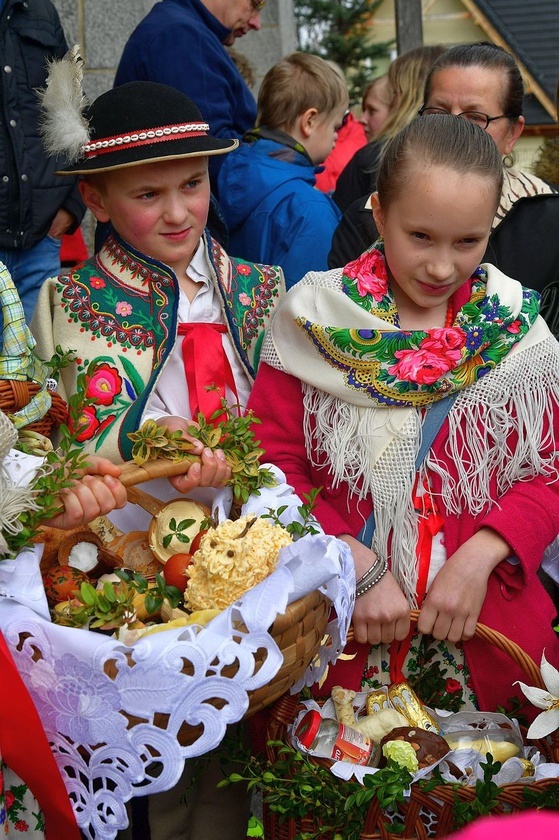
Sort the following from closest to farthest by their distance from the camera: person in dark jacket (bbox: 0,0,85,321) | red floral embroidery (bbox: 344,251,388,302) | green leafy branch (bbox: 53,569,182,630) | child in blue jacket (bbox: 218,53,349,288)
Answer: green leafy branch (bbox: 53,569,182,630)
red floral embroidery (bbox: 344,251,388,302)
child in blue jacket (bbox: 218,53,349,288)
person in dark jacket (bbox: 0,0,85,321)

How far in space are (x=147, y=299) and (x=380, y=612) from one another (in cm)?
104

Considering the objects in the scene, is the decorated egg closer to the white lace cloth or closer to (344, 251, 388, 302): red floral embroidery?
the white lace cloth

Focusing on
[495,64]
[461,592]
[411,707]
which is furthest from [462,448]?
[495,64]

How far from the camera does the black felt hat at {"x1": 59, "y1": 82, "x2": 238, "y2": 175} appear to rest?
2.53m

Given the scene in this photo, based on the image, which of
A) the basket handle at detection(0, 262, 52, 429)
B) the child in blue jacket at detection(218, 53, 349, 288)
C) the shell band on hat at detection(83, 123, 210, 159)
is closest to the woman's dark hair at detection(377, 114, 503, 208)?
the shell band on hat at detection(83, 123, 210, 159)

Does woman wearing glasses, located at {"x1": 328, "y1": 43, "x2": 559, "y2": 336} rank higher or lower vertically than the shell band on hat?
lower

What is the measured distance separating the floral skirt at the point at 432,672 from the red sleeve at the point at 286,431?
13.8 inches

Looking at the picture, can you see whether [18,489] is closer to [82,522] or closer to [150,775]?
[82,522]

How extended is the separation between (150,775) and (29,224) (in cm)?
256

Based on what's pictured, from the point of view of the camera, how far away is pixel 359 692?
2.30 metres

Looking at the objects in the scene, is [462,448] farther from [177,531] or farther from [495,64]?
[495,64]

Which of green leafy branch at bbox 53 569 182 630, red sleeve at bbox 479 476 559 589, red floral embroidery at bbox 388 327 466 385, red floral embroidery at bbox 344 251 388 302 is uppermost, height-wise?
red floral embroidery at bbox 344 251 388 302

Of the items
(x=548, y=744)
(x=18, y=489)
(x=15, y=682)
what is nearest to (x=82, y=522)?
(x=18, y=489)

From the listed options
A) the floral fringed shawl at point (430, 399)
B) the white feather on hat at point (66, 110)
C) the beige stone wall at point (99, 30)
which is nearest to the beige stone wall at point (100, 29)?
the beige stone wall at point (99, 30)
